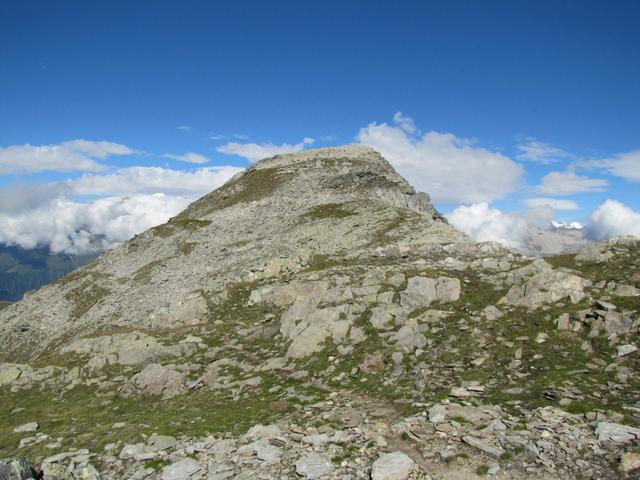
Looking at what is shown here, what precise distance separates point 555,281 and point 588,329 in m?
4.08

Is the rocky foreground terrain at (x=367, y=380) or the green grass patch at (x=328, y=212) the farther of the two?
the green grass patch at (x=328, y=212)

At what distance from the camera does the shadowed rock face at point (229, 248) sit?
46188mm

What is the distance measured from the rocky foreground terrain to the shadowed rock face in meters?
3.33

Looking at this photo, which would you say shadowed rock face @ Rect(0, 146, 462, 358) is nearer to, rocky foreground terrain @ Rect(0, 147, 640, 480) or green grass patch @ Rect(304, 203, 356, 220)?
green grass patch @ Rect(304, 203, 356, 220)

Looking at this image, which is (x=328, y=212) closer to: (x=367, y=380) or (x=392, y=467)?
(x=367, y=380)

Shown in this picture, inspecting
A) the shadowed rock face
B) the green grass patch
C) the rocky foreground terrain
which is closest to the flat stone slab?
the rocky foreground terrain

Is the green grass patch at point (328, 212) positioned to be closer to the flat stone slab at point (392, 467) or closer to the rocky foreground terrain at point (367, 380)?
the rocky foreground terrain at point (367, 380)

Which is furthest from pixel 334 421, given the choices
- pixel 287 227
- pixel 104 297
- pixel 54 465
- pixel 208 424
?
pixel 104 297

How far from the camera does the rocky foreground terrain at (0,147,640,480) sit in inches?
544

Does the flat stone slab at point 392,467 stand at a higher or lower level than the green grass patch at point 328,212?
lower

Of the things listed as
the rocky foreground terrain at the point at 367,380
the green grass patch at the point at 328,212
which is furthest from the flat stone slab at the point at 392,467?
the green grass patch at the point at 328,212

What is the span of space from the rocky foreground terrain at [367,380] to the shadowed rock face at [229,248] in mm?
3334

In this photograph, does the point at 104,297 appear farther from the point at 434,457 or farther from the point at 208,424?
the point at 434,457

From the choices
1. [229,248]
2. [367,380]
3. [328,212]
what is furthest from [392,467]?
[328,212]
